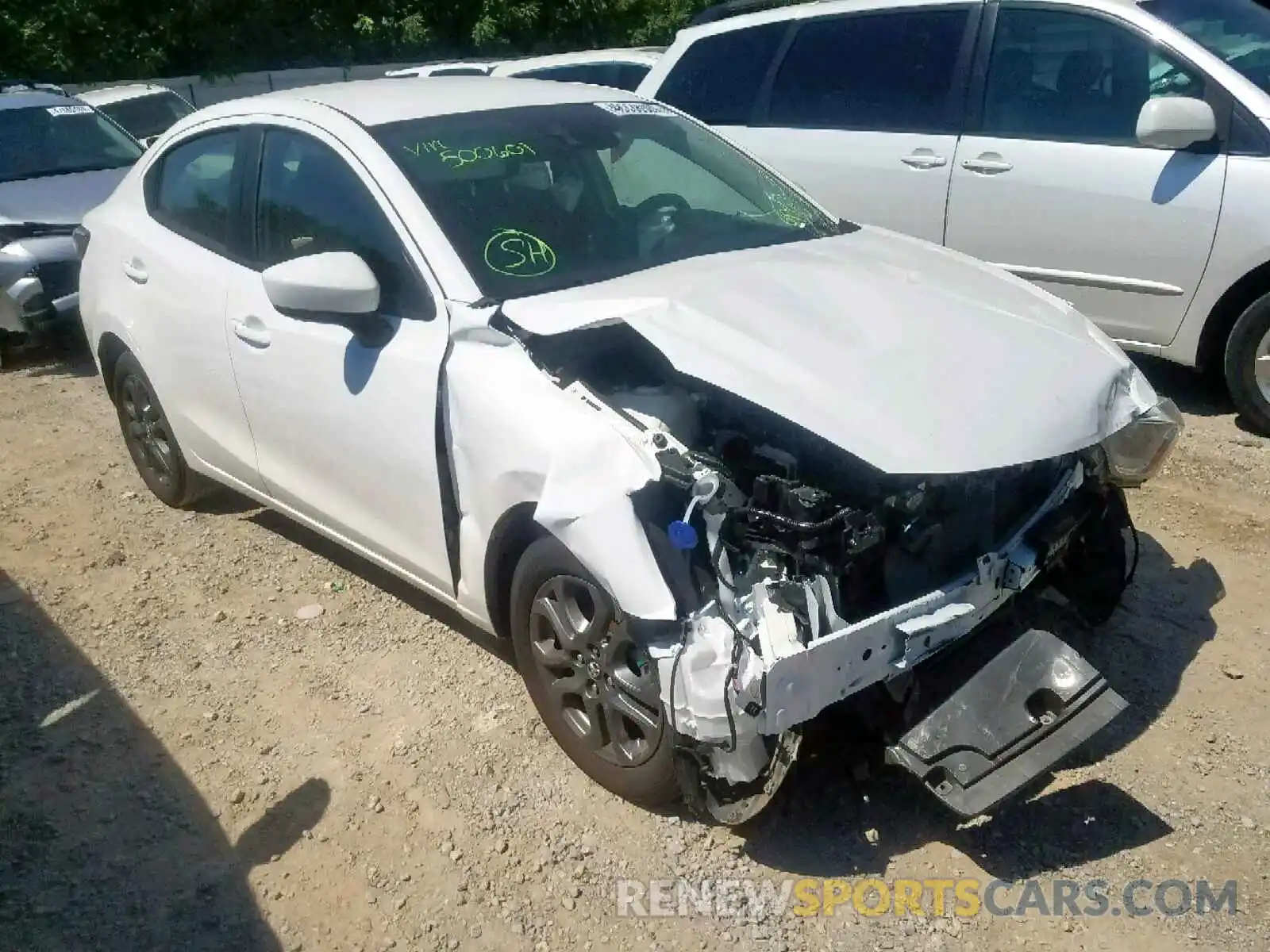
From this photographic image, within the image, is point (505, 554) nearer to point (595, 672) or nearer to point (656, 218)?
point (595, 672)

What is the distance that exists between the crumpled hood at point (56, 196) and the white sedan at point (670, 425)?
4212 mm

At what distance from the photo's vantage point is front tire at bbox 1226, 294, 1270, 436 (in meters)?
5.05

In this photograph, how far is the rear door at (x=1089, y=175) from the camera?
5102 millimetres

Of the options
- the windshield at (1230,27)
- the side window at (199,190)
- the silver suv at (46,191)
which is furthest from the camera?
the silver suv at (46,191)

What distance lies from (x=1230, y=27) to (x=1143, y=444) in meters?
3.11

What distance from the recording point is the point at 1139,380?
3217mm

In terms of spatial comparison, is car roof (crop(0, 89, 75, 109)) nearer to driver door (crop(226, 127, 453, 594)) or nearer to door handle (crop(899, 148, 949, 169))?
driver door (crop(226, 127, 453, 594))

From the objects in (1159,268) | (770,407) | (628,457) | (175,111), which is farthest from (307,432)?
(175,111)

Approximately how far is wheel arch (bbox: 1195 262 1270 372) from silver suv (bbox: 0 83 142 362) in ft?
19.2

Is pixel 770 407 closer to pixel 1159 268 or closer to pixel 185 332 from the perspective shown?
pixel 185 332

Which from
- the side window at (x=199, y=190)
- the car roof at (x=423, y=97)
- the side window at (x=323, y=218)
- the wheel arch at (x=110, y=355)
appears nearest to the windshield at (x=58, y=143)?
the wheel arch at (x=110, y=355)

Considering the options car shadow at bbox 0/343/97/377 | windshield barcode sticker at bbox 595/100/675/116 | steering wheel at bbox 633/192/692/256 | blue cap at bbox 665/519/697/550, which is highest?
windshield barcode sticker at bbox 595/100/675/116

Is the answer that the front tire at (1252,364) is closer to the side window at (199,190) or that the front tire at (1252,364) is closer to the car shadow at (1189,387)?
the car shadow at (1189,387)

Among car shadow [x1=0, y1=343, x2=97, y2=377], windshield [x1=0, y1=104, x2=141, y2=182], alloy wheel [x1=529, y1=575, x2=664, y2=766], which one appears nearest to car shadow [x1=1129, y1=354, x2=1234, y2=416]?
alloy wheel [x1=529, y1=575, x2=664, y2=766]
